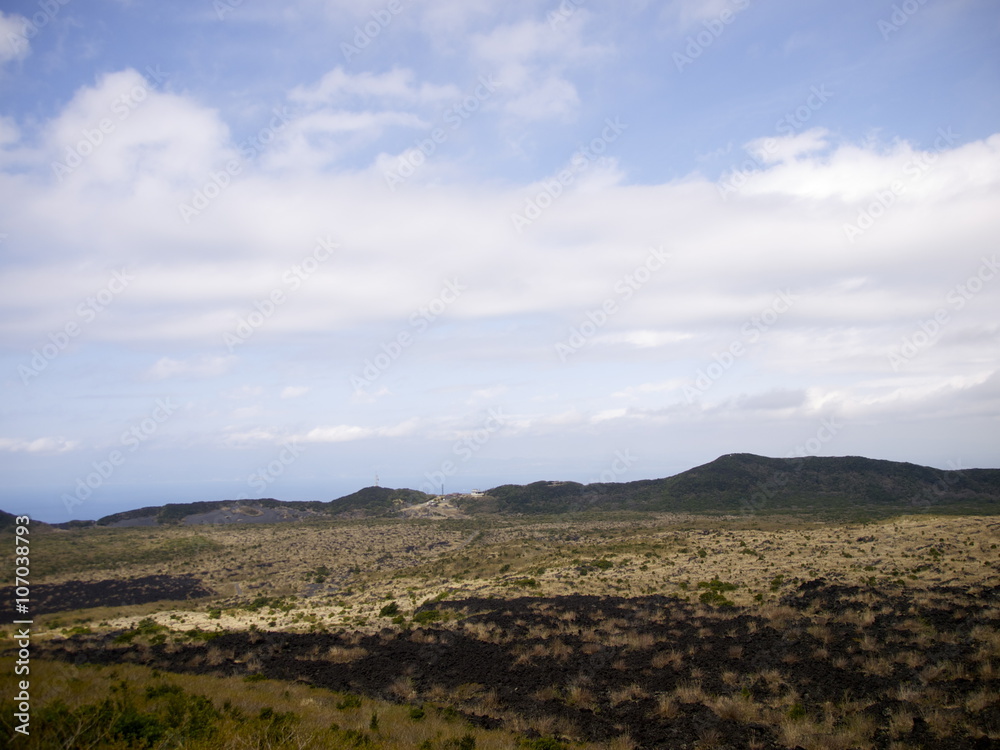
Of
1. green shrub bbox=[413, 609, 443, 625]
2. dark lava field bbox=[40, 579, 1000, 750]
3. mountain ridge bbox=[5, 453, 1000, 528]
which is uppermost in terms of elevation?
dark lava field bbox=[40, 579, 1000, 750]

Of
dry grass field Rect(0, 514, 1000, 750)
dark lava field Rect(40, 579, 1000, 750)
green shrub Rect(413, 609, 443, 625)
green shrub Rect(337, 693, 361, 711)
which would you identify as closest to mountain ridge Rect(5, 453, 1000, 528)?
dry grass field Rect(0, 514, 1000, 750)

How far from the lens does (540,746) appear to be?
1125cm

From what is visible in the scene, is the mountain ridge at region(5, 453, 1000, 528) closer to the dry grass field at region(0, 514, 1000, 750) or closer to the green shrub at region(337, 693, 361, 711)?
the dry grass field at region(0, 514, 1000, 750)

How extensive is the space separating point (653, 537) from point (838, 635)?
33442 millimetres

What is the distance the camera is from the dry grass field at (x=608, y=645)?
11.9 metres

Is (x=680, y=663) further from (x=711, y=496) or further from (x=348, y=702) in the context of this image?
(x=711, y=496)

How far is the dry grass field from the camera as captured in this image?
1189 centimetres

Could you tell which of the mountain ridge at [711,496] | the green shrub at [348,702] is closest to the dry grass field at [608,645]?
the green shrub at [348,702]

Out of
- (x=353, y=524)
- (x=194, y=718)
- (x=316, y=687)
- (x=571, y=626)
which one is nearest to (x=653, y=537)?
(x=571, y=626)

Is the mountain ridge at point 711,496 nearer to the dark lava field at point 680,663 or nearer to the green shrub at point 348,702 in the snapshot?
the dark lava field at point 680,663

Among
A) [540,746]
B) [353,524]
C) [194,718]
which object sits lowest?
[353,524]

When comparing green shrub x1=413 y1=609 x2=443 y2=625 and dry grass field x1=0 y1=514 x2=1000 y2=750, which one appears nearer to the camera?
dry grass field x1=0 y1=514 x2=1000 y2=750

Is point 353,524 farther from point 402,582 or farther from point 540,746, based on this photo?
point 540,746

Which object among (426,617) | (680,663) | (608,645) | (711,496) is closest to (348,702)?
(608,645)
